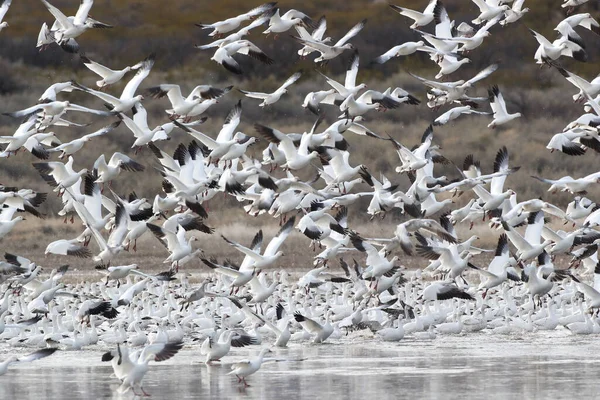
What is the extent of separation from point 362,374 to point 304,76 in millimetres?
29287

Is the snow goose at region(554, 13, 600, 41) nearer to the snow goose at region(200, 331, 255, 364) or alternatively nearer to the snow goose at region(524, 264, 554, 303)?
the snow goose at region(524, 264, 554, 303)

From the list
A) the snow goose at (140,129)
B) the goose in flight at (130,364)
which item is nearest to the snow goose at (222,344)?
the goose in flight at (130,364)

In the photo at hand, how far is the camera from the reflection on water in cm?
1359

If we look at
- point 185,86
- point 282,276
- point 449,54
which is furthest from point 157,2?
point 449,54

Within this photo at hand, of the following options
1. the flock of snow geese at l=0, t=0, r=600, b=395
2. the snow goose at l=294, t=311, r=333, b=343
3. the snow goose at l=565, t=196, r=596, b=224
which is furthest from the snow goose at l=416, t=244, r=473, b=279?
the snow goose at l=565, t=196, r=596, b=224

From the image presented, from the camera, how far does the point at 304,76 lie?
43625 mm

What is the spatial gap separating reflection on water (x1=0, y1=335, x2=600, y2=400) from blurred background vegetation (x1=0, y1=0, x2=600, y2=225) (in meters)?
17.8

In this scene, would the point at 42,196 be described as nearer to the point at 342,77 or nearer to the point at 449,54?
the point at 449,54

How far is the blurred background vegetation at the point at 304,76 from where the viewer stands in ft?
123

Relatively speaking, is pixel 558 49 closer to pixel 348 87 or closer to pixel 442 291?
pixel 348 87

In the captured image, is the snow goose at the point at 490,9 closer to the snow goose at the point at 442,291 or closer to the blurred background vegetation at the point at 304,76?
the snow goose at the point at 442,291

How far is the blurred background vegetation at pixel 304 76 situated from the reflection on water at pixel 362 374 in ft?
58.3

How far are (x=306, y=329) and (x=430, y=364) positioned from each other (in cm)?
246

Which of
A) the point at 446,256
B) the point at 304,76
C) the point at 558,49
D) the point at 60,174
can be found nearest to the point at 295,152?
the point at 446,256
